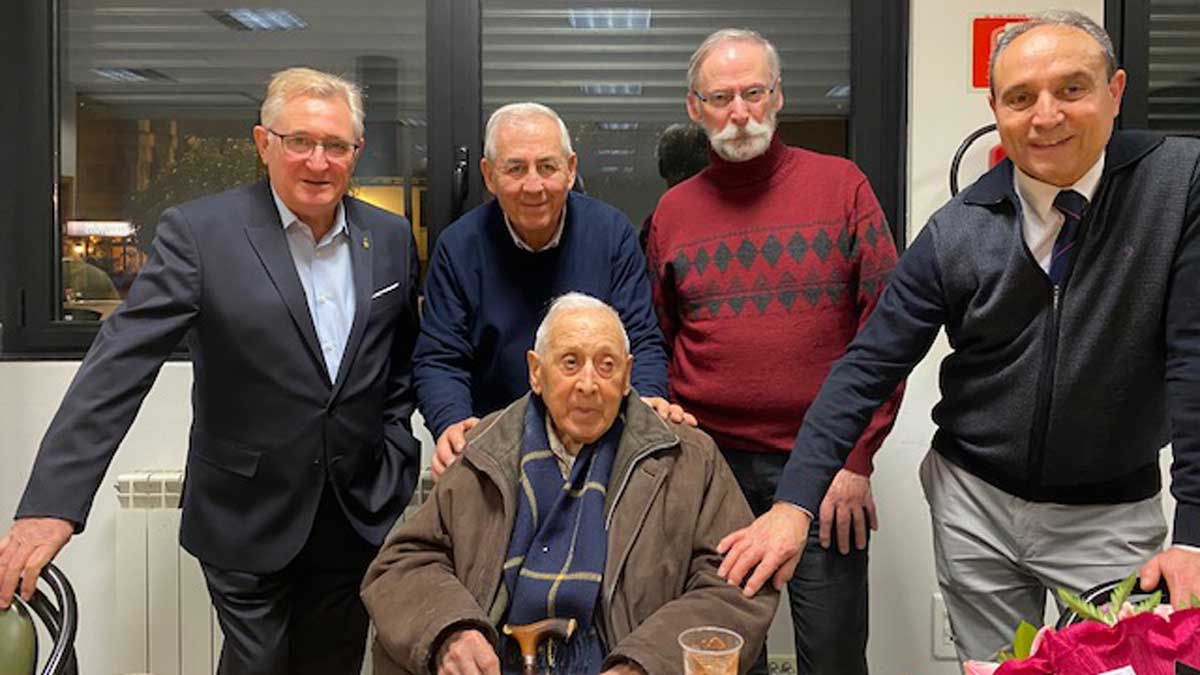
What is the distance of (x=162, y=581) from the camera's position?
259 cm

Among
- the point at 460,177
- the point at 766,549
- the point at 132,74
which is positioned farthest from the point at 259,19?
the point at 766,549

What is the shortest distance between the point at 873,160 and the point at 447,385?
4.91ft

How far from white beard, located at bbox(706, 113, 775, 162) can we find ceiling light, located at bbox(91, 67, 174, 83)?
5.86ft

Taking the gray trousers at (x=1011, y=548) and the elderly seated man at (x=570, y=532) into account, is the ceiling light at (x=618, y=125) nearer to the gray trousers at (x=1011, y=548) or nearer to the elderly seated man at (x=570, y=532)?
the elderly seated man at (x=570, y=532)

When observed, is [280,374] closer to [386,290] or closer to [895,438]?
[386,290]

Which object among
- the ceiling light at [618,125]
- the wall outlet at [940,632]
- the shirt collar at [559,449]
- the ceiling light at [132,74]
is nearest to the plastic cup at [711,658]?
the shirt collar at [559,449]

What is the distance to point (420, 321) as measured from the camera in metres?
2.27

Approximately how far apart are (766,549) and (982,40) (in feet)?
5.70

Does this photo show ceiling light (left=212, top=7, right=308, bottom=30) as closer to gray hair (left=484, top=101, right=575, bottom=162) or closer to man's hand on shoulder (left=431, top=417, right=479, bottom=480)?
gray hair (left=484, top=101, right=575, bottom=162)

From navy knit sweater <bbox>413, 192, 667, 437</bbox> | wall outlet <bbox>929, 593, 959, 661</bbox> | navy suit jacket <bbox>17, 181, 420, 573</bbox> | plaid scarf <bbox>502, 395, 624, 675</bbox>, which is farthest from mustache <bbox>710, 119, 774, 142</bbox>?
wall outlet <bbox>929, 593, 959, 661</bbox>

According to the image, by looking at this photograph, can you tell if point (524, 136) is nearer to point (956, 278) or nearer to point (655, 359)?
point (655, 359)

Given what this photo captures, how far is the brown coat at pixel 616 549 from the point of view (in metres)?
1.66

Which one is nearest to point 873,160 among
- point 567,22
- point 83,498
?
point 567,22

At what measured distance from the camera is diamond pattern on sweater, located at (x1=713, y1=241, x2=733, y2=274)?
2.15 metres
